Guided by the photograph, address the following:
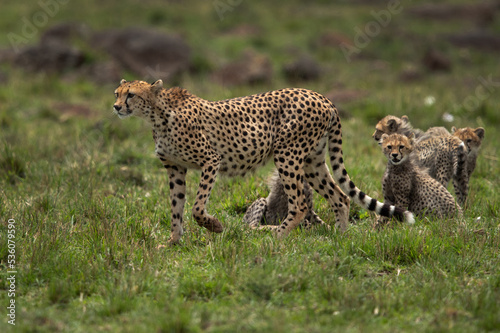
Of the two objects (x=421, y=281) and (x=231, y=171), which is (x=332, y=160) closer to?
(x=231, y=171)

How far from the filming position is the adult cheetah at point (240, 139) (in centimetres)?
457

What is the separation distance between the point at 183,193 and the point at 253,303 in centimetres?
150

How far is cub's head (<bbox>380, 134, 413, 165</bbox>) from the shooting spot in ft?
16.9

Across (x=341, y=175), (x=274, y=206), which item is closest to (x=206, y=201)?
(x=274, y=206)

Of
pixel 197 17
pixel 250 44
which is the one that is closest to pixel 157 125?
pixel 250 44

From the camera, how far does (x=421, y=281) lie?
151 inches

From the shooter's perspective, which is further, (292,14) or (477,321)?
(292,14)
